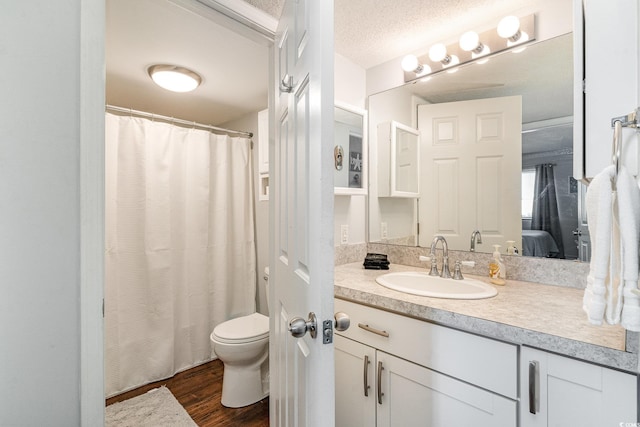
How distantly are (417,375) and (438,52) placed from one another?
5.38 feet

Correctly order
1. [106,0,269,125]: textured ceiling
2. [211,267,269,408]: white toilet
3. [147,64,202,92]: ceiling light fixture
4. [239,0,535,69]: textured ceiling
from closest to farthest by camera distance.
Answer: [239,0,535,69]: textured ceiling < [106,0,269,125]: textured ceiling < [211,267,269,408]: white toilet < [147,64,202,92]: ceiling light fixture

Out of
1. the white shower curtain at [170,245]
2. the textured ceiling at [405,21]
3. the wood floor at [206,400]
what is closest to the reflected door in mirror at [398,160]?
the textured ceiling at [405,21]

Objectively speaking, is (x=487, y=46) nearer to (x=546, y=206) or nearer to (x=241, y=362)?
(x=546, y=206)

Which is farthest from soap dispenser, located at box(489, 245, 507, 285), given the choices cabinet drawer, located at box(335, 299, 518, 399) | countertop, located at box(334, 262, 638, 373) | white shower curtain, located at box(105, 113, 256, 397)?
white shower curtain, located at box(105, 113, 256, 397)

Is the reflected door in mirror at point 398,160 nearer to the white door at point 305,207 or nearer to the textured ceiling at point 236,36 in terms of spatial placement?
the textured ceiling at point 236,36

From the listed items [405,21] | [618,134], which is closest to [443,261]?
[618,134]

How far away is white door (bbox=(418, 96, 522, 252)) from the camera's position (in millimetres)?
1411

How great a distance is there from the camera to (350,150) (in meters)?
1.80

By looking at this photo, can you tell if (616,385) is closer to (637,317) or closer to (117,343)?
(637,317)

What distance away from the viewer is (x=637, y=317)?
1.91ft

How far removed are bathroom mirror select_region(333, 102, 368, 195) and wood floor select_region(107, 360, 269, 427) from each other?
149cm

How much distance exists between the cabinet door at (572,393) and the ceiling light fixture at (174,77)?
2.48 meters

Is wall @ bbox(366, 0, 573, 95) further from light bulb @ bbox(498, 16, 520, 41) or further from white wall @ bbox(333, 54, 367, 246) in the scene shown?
white wall @ bbox(333, 54, 367, 246)

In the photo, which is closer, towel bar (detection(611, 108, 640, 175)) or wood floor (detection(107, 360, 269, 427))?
towel bar (detection(611, 108, 640, 175))
